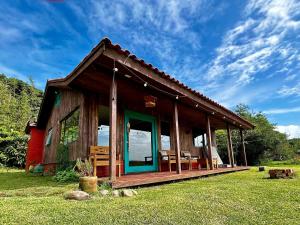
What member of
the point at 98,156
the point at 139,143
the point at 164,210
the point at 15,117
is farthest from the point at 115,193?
the point at 15,117

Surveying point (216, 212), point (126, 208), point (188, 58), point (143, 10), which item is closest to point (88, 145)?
point (126, 208)

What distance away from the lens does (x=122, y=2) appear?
7.74m

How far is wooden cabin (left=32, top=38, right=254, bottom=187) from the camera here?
461 cm

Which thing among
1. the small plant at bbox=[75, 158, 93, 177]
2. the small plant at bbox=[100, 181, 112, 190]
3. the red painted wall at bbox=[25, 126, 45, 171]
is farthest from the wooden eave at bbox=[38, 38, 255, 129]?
the red painted wall at bbox=[25, 126, 45, 171]

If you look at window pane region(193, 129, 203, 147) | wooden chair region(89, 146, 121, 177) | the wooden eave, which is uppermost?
the wooden eave

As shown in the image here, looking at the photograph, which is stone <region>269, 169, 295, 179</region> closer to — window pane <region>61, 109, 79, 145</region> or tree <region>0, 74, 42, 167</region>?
window pane <region>61, 109, 79, 145</region>

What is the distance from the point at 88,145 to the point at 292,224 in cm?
502

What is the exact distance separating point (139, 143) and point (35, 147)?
25.3 feet

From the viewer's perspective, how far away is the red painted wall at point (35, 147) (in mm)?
11953

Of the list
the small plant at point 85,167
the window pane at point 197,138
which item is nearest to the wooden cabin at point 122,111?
the small plant at point 85,167

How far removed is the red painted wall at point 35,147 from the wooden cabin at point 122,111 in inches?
115

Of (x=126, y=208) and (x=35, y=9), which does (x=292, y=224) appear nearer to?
(x=126, y=208)

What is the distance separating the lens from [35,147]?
12469 millimetres

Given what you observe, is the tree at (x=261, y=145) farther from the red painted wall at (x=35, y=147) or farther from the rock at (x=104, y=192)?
the rock at (x=104, y=192)
